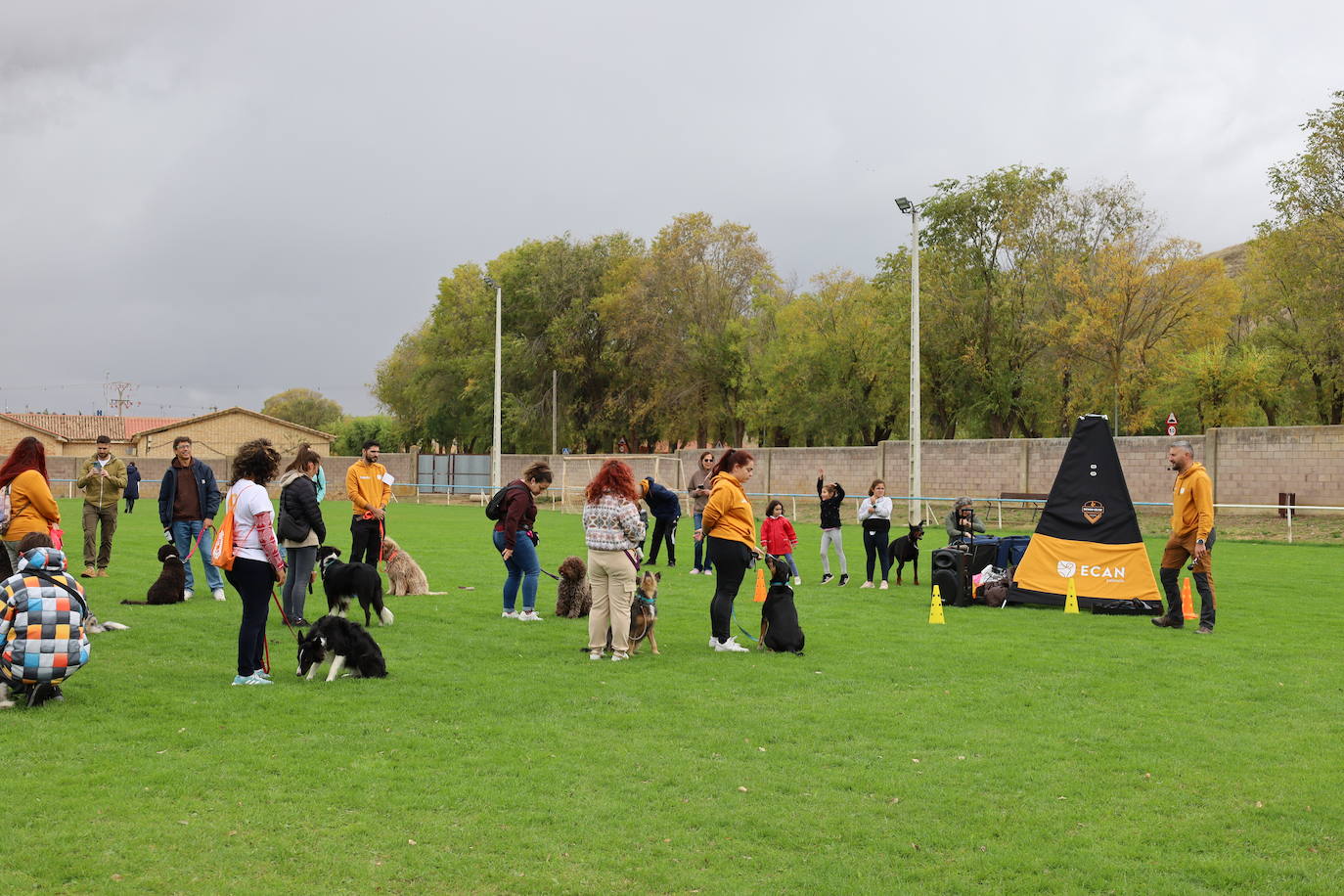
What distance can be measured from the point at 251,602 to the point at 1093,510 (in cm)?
958

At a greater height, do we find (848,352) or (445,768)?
(848,352)

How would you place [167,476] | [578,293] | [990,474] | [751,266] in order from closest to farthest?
[167,476] < [990,474] < [751,266] < [578,293]

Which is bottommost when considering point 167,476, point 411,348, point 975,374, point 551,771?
point 551,771

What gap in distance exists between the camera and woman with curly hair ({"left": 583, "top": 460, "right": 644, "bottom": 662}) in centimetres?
890

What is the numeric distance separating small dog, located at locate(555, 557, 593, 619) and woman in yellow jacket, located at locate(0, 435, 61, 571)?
4.94m

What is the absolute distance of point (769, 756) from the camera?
628 cm

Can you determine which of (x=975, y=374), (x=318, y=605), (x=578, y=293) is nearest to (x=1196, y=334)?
(x=975, y=374)

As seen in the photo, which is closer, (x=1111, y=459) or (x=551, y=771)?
(x=551, y=771)

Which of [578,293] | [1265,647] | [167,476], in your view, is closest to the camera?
[1265,647]

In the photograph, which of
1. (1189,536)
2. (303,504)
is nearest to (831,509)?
(1189,536)

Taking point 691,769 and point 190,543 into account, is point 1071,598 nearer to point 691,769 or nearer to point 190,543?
point 691,769

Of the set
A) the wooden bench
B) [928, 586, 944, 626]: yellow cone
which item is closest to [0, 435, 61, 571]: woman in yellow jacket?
[928, 586, 944, 626]: yellow cone

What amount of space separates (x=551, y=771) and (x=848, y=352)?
44133mm

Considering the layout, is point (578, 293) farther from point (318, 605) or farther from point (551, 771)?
point (551, 771)
